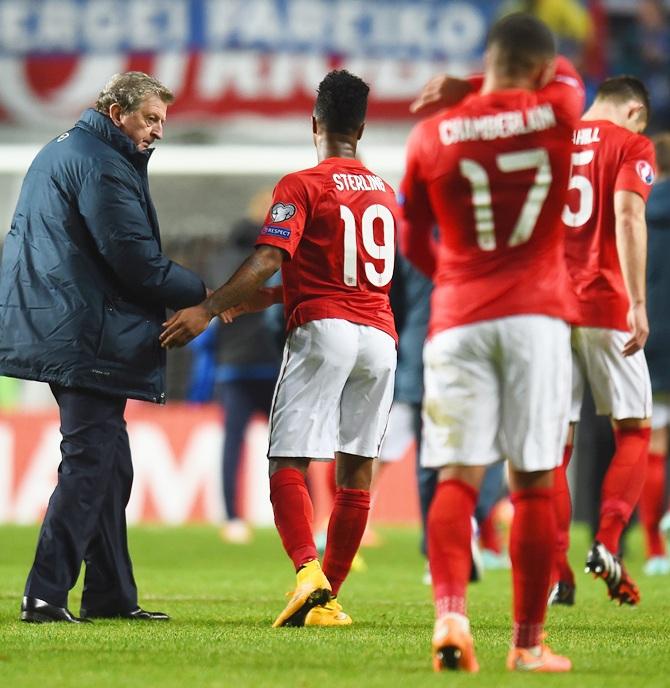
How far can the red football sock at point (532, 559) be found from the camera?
389cm

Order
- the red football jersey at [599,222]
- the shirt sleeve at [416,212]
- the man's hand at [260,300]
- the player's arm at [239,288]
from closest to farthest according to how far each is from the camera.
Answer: the shirt sleeve at [416,212] < the player's arm at [239,288] < the man's hand at [260,300] < the red football jersey at [599,222]

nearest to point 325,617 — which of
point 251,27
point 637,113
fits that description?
point 637,113

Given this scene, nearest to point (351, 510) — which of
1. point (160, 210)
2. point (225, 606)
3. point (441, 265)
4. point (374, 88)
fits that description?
point (225, 606)

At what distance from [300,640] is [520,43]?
1906 mm

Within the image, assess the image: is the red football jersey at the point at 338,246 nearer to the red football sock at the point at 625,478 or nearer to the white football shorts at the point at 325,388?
the white football shorts at the point at 325,388

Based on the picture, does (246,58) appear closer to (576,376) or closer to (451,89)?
(576,376)

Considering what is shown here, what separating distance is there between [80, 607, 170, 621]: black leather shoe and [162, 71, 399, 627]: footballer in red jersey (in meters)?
0.45

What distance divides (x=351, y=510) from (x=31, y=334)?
125 centimetres

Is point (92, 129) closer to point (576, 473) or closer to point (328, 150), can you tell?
point (328, 150)

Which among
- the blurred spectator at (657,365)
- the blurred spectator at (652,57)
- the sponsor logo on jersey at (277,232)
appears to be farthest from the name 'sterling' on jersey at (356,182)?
the blurred spectator at (652,57)

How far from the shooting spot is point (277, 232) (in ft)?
16.1

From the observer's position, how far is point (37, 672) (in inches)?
153

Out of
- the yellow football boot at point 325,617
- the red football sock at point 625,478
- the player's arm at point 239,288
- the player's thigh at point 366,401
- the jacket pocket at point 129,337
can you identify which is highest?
the player's arm at point 239,288

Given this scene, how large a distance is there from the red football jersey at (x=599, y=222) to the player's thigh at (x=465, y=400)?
1947 mm
